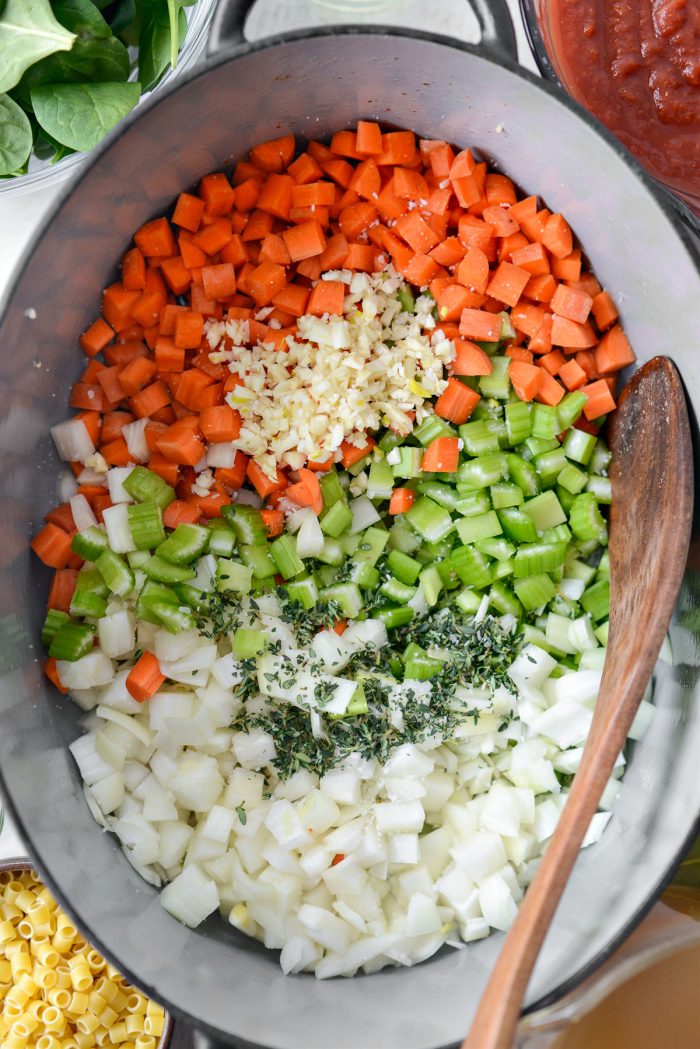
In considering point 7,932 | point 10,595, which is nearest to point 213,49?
point 10,595

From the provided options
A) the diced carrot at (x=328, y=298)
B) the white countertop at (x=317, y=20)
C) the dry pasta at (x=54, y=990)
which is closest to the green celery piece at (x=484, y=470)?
the diced carrot at (x=328, y=298)

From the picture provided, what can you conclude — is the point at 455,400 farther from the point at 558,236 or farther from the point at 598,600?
the point at 598,600

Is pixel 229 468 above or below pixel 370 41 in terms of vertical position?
below

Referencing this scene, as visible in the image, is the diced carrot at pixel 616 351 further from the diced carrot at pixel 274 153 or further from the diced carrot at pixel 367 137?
the diced carrot at pixel 274 153

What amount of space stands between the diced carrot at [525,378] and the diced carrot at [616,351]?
0.10 meters

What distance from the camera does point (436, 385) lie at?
1.48 m

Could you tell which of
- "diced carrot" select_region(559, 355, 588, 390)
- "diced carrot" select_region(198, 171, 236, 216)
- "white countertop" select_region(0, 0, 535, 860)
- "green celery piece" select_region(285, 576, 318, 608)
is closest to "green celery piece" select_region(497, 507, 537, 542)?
"diced carrot" select_region(559, 355, 588, 390)

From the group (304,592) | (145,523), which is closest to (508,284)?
(304,592)

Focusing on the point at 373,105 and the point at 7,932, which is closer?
the point at 373,105

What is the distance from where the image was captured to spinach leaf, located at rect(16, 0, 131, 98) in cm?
133

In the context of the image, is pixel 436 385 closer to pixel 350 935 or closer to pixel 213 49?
pixel 213 49

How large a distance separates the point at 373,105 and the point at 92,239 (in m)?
0.49

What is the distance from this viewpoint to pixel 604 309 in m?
1.50

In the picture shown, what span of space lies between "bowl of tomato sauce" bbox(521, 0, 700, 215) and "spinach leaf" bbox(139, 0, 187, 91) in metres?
0.57
